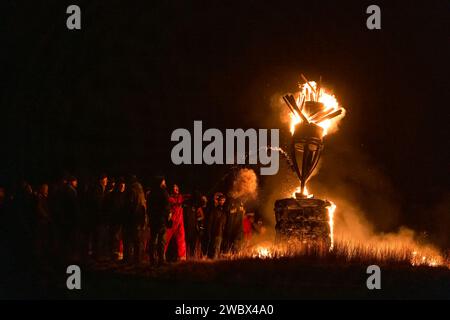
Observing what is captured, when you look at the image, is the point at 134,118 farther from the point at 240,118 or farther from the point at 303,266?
the point at 303,266

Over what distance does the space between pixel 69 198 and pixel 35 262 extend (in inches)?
63.9

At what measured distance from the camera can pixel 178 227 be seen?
12938mm

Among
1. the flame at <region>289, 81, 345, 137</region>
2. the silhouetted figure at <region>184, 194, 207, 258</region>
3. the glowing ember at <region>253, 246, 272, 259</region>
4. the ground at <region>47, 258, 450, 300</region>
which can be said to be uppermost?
the flame at <region>289, 81, 345, 137</region>

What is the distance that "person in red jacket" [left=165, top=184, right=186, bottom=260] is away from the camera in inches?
500

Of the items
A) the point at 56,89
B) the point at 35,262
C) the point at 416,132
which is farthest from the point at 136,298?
the point at 416,132

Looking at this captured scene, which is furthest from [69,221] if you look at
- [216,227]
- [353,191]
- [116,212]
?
[353,191]

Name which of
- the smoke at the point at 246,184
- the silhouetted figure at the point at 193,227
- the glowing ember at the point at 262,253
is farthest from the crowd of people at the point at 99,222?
the smoke at the point at 246,184

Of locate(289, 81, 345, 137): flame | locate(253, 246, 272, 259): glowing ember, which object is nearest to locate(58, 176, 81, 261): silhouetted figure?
locate(253, 246, 272, 259): glowing ember

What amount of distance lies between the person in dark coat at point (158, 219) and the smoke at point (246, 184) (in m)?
7.87

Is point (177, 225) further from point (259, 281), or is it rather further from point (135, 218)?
point (259, 281)

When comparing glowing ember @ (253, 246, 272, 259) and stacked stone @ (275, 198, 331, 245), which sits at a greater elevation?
stacked stone @ (275, 198, 331, 245)

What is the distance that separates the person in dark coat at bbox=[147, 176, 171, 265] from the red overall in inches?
25.3

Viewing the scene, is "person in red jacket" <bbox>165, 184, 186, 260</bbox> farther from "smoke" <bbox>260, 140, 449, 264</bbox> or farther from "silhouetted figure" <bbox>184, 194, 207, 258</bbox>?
"smoke" <bbox>260, 140, 449, 264</bbox>

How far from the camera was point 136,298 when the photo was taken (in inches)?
374
